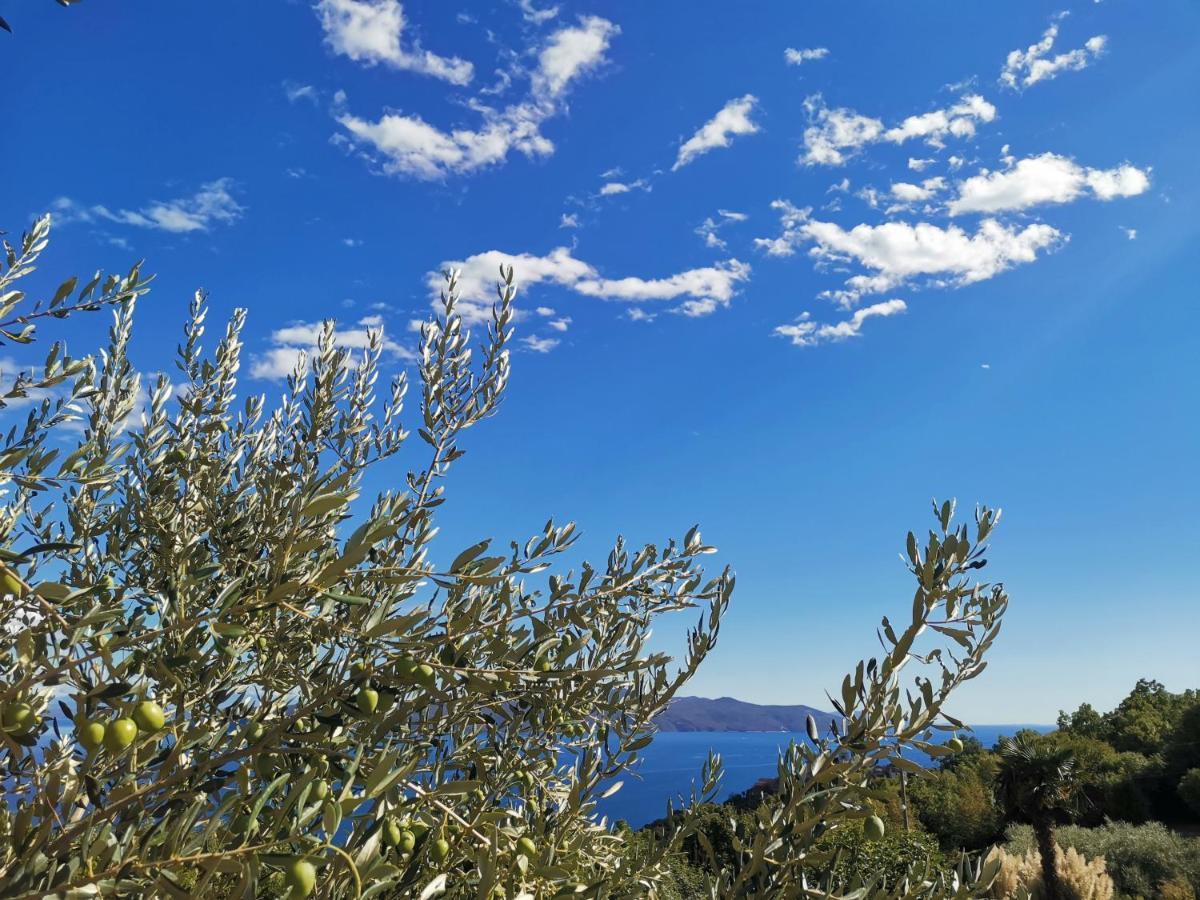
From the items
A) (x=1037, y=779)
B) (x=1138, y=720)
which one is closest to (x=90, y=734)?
(x=1037, y=779)

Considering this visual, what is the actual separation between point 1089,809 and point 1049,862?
20552 millimetres

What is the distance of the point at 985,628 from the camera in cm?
251

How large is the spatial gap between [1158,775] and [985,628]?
46050mm

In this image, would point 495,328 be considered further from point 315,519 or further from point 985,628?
point 985,628

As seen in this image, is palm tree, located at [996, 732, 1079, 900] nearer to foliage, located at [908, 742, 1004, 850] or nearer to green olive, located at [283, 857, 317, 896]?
foliage, located at [908, 742, 1004, 850]

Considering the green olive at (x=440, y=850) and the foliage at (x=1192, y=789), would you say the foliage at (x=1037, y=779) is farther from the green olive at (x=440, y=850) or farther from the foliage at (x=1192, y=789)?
the green olive at (x=440, y=850)

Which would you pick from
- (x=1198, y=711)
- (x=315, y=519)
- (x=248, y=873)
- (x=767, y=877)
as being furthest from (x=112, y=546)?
(x=1198, y=711)

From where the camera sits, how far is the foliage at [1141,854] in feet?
75.5

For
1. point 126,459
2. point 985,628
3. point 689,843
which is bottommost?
point 689,843

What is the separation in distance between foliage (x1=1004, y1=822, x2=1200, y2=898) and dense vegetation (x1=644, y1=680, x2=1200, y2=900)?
40 millimetres

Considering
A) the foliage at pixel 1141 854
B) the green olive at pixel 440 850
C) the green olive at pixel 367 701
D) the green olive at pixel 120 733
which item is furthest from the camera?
the foliage at pixel 1141 854

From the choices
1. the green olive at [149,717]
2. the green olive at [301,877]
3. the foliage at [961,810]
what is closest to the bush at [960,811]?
the foliage at [961,810]

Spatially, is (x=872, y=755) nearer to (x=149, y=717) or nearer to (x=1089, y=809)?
→ (x=149, y=717)

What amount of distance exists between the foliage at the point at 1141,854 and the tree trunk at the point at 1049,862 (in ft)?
10.7
